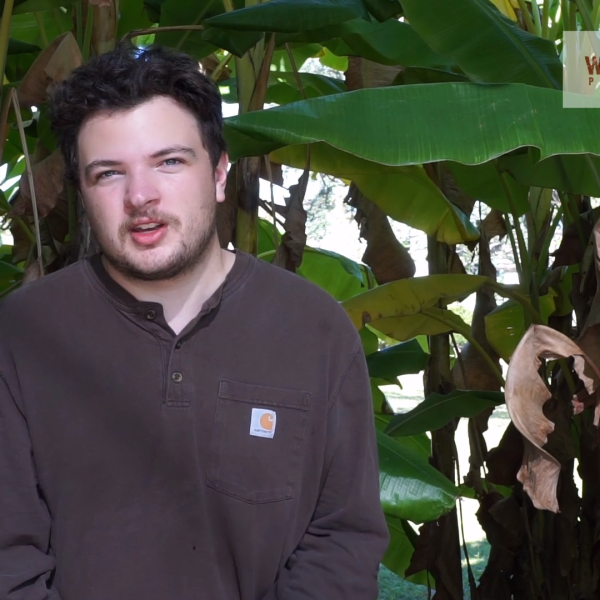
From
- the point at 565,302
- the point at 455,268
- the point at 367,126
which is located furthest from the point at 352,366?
the point at 455,268

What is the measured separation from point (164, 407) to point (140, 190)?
0.31 metres

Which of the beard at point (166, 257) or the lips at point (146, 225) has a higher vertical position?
the lips at point (146, 225)

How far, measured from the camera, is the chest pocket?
1.20 m

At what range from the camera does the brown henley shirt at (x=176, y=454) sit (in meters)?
1.17

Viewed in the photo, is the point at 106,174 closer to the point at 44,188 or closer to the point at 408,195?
the point at 44,188

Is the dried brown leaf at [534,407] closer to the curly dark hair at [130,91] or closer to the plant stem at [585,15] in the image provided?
the curly dark hair at [130,91]

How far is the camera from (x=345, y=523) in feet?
4.10

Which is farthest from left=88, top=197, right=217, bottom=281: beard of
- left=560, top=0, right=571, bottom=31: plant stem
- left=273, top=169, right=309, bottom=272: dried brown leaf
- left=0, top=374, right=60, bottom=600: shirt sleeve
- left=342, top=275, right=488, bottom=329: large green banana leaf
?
left=560, top=0, right=571, bottom=31: plant stem

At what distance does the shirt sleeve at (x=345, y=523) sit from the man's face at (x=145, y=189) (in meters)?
0.33

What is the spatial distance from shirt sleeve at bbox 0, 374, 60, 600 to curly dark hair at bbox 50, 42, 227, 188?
40cm

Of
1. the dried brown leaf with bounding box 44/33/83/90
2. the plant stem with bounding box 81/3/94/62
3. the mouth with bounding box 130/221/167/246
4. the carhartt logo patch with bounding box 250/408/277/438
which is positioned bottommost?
the carhartt logo patch with bounding box 250/408/277/438

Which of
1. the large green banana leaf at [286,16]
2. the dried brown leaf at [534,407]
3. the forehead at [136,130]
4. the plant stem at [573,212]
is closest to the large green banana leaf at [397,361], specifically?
the plant stem at [573,212]

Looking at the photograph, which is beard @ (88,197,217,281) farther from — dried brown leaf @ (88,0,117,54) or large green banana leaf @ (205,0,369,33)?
dried brown leaf @ (88,0,117,54)

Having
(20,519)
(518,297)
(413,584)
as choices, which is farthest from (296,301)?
(413,584)
